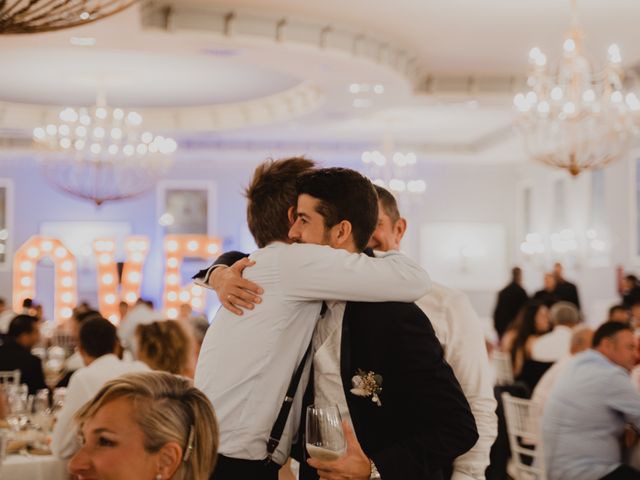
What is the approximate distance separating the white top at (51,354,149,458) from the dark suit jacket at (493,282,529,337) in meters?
8.97

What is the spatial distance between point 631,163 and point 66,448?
32.7ft

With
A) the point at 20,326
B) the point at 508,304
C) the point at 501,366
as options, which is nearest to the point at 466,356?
the point at 20,326

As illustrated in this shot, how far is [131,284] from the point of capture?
17.1 m

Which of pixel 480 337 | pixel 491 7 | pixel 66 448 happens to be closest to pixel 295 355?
pixel 480 337

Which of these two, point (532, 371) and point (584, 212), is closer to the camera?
point (532, 371)

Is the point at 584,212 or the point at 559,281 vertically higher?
the point at 584,212

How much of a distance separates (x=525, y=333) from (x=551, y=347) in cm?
30

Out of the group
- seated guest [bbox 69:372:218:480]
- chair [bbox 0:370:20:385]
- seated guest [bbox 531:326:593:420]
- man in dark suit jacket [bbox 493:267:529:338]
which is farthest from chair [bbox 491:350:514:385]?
seated guest [bbox 69:372:218:480]

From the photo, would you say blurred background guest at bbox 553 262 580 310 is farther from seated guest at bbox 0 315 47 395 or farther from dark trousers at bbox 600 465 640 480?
dark trousers at bbox 600 465 640 480

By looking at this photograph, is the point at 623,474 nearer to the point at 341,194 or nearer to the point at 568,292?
the point at 341,194

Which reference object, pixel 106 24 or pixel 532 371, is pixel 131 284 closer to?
pixel 106 24

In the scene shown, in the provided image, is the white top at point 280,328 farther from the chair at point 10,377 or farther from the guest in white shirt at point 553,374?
the chair at point 10,377

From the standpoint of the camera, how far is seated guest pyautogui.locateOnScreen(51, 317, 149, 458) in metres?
4.61

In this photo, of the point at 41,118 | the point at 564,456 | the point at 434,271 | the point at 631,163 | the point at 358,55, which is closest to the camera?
the point at 564,456
